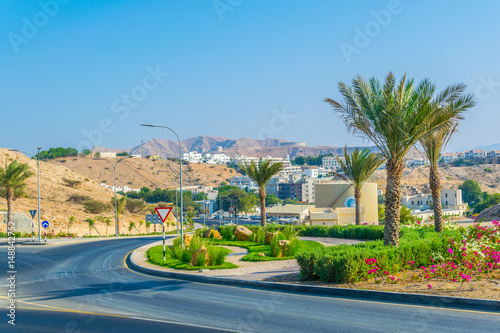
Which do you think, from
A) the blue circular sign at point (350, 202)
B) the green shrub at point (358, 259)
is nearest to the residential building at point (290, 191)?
the blue circular sign at point (350, 202)

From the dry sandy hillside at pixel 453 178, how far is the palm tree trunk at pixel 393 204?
144 metres

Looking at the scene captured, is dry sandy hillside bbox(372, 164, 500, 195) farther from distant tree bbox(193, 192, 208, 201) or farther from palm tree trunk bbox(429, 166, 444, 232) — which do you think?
palm tree trunk bbox(429, 166, 444, 232)

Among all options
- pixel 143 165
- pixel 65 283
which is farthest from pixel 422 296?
pixel 143 165

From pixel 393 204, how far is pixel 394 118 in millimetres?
3086

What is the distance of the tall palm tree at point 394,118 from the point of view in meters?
14.9

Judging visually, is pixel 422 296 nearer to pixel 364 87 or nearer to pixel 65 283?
pixel 364 87

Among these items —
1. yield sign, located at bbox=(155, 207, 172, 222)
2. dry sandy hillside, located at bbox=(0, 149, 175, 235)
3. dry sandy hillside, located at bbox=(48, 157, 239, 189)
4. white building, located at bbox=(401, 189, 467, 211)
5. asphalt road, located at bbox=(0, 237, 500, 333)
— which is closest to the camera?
asphalt road, located at bbox=(0, 237, 500, 333)

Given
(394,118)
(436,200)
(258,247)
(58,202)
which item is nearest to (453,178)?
(58,202)

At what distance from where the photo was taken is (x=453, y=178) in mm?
172750

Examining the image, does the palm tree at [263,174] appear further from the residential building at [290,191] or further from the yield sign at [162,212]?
the residential building at [290,191]

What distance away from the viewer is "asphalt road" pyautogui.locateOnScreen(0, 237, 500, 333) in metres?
8.65

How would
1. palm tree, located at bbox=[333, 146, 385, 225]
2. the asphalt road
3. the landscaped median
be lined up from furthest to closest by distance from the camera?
1. palm tree, located at bbox=[333, 146, 385, 225]
2. the landscaped median
3. the asphalt road

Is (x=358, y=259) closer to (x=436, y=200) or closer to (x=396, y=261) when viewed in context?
(x=396, y=261)

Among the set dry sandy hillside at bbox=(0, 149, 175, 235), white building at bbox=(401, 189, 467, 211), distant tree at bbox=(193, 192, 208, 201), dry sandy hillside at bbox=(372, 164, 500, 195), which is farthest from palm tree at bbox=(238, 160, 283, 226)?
dry sandy hillside at bbox=(372, 164, 500, 195)
